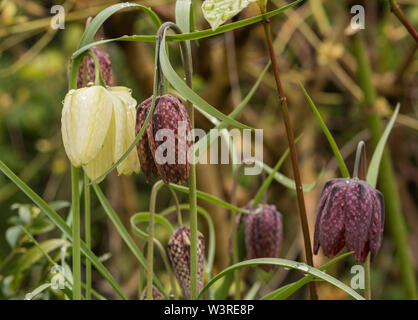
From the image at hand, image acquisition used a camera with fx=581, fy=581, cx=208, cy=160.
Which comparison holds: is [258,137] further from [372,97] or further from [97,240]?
[97,240]

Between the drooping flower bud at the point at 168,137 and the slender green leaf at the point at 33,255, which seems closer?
the drooping flower bud at the point at 168,137

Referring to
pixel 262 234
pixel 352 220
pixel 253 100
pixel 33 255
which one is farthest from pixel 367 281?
pixel 253 100

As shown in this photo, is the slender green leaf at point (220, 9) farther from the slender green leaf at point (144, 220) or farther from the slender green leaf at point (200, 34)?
the slender green leaf at point (144, 220)

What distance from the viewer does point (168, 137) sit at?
580 mm

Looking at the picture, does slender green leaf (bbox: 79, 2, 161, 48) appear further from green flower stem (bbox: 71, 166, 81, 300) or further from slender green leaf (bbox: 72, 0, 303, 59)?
green flower stem (bbox: 71, 166, 81, 300)

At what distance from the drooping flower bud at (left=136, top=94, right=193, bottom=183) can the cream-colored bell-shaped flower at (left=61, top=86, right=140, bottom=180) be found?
4cm

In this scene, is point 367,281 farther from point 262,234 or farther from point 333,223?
point 262,234

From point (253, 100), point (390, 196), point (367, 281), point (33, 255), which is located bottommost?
point (367, 281)

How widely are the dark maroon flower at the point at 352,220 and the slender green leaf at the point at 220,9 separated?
0.23 meters

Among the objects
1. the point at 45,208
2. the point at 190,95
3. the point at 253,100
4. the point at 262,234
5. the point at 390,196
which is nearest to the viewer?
the point at 190,95

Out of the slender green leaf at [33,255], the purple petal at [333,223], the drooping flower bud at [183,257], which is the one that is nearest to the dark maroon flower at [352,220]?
the purple petal at [333,223]

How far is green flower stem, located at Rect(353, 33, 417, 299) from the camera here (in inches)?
43.7

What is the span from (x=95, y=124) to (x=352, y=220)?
0.30 metres

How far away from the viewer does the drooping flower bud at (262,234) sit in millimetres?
842
